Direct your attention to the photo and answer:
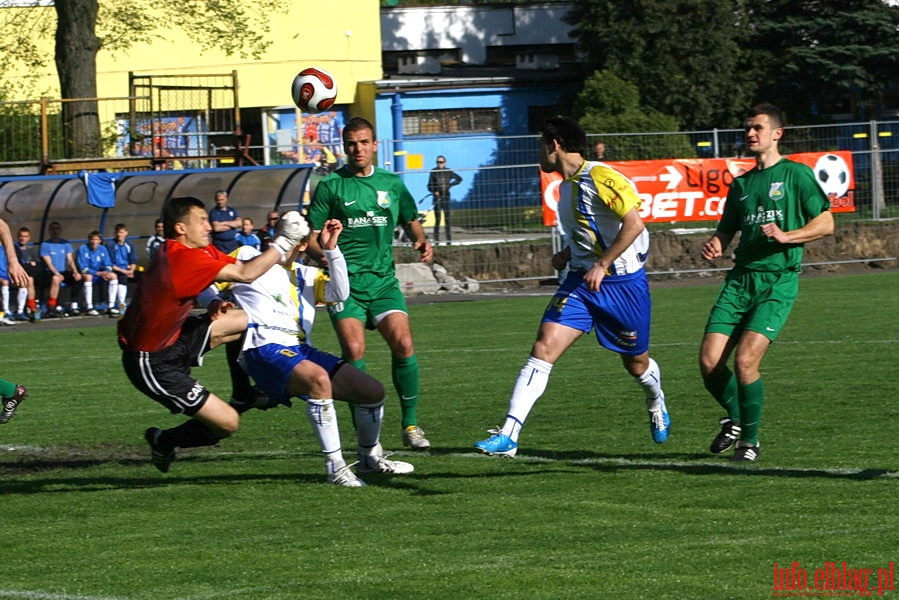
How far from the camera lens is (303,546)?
6637 mm

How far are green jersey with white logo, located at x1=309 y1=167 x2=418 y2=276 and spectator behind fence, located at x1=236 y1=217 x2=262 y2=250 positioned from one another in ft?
43.6

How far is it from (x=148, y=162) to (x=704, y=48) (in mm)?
19747

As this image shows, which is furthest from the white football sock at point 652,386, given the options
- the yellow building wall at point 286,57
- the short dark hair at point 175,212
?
the yellow building wall at point 286,57

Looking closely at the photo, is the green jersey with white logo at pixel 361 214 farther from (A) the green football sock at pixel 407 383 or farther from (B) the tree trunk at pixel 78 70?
(B) the tree trunk at pixel 78 70

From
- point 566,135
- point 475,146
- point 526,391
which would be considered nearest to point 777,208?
point 566,135

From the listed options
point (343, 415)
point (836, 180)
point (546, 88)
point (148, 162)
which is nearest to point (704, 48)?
point (546, 88)

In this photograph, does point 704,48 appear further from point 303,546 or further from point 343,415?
point 303,546

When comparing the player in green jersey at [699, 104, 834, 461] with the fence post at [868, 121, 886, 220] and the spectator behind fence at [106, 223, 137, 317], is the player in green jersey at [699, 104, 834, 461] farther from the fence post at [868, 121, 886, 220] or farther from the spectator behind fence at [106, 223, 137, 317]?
the fence post at [868, 121, 886, 220]

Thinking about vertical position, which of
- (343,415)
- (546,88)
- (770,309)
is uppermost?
(546,88)

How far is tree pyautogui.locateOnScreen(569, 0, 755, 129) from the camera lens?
40.2 meters

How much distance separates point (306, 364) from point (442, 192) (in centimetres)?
1801

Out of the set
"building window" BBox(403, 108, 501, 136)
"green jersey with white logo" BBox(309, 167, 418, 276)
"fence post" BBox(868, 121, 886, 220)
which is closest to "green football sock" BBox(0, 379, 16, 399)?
"green jersey with white logo" BBox(309, 167, 418, 276)

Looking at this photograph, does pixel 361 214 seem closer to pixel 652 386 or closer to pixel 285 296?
pixel 285 296

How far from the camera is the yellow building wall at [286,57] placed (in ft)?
129
